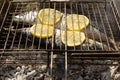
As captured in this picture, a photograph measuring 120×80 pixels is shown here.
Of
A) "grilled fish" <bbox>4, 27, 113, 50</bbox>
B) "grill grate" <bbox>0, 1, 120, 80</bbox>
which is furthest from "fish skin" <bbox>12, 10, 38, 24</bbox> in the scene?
"grilled fish" <bbox>4, 27, 113, 50</bbox>

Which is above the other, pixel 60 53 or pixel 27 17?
pixel 27 17

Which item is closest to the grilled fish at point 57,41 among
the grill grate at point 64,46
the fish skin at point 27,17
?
the grill grate at point 64,46

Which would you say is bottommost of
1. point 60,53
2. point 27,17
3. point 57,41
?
point 60,53

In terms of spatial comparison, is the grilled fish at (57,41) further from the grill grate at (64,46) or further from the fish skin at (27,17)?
the fish skin at (27,17)

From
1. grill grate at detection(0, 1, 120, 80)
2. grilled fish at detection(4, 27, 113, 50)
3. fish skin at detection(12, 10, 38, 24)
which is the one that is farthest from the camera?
fish skin at detection(12, 10, 38, 24)

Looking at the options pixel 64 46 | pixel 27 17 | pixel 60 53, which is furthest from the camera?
pixel 27 17

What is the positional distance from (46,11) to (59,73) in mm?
1051

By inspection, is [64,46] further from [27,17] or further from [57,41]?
[27,17]

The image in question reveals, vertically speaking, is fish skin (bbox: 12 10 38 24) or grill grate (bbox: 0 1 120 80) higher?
fish skin (bbox: 12 10 38 24)

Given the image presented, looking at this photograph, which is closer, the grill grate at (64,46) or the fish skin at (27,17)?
the grill grate at (64,46)

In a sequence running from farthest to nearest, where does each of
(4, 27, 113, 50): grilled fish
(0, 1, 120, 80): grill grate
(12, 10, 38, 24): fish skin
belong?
(12, 10, 38, 24): fish skin < (4, 27, 113, 50): grilled fish < (0, 1, 120, 80): grill grate

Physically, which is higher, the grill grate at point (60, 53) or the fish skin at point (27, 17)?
the fish skin at point (27, 17)

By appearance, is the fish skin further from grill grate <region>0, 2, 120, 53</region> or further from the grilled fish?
the grilled fish

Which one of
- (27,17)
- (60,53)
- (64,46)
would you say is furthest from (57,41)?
(27,17)
